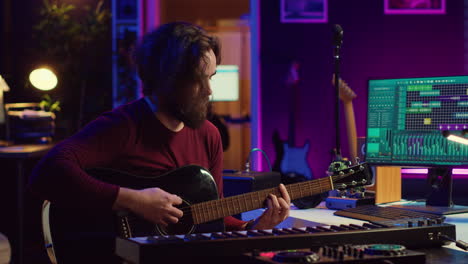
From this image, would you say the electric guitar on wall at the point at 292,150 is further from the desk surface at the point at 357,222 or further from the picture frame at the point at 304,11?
the desk surface at the point at 357,222

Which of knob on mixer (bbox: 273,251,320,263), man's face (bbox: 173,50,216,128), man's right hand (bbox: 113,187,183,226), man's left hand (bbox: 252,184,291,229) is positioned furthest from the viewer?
man's face (bbox: 173,50,216,128)

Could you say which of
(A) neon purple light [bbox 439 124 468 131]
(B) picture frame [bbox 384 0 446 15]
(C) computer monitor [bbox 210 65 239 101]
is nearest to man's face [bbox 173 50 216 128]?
(A) neon purple light [bbox 439 124 468 131]

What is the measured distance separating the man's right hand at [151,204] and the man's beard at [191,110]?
0.31 m

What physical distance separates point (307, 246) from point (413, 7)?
423 cm

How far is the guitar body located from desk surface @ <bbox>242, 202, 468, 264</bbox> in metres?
0.37

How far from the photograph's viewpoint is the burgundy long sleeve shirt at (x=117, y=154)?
5.49 ft

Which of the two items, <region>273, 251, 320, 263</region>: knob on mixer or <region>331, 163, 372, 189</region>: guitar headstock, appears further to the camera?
<region>331, 163, 372, 189</region>: guitar headstock

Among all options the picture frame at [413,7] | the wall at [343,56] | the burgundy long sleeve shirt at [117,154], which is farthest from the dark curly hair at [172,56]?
the picture frame at [413,7]

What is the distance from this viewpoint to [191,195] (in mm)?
1736

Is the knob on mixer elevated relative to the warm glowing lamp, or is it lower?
lower

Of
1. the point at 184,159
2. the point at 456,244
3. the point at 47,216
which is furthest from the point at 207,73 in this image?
the point at 456,244

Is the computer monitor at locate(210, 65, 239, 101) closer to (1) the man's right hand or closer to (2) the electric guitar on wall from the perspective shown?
(2) the electric guitar on wall

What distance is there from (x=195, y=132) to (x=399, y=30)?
3.51 meters

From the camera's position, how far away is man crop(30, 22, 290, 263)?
1.67m
